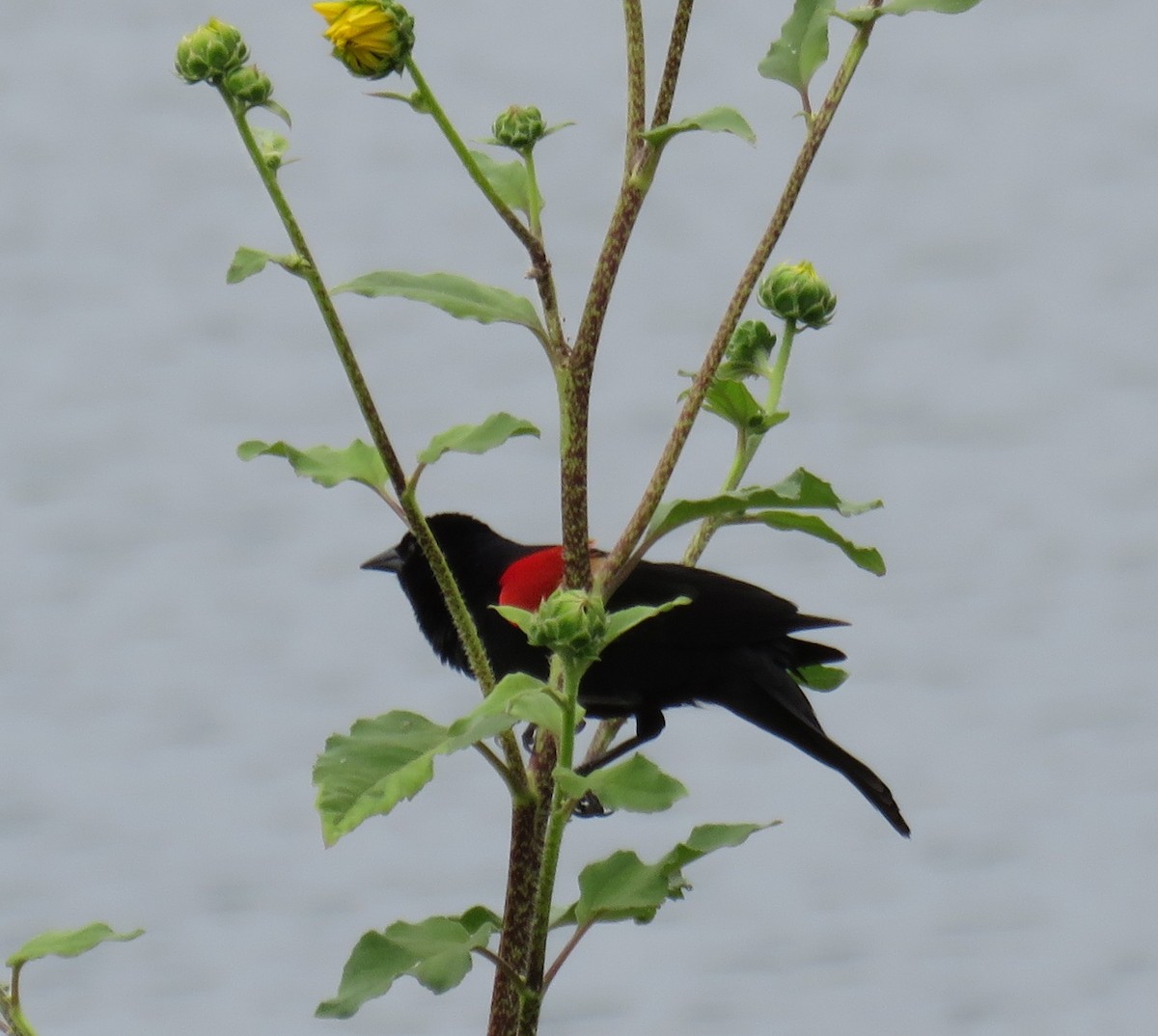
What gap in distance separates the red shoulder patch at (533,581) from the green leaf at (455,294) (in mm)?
421

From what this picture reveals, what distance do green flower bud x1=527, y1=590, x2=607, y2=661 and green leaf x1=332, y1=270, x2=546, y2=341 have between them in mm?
135

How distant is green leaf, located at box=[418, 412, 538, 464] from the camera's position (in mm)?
680

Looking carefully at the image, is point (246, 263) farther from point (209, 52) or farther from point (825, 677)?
point (825, 677)

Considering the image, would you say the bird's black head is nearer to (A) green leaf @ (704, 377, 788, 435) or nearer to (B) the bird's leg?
(B) the bird's leg

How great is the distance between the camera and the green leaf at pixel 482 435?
26.8 inches

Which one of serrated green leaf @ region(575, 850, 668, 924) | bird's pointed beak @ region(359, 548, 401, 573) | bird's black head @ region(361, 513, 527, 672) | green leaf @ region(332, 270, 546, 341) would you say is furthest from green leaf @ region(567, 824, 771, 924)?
bird's pointed beak @ region(359, 548, 401, 573)

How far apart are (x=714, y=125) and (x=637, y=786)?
0.26 metres

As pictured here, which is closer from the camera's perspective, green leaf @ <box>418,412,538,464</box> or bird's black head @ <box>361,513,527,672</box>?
green leaf @ <box>418,412,538,464</box>

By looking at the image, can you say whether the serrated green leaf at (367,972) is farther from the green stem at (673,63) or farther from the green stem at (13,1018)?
the green stem at (673,63)

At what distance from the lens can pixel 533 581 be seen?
43.3 inches

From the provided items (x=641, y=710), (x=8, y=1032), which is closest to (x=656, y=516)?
(x=8, y=1032)

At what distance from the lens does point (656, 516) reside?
0.64 m

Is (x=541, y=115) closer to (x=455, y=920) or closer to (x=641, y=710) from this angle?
(x=455, y=920)

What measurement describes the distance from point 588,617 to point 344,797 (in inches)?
4.4
